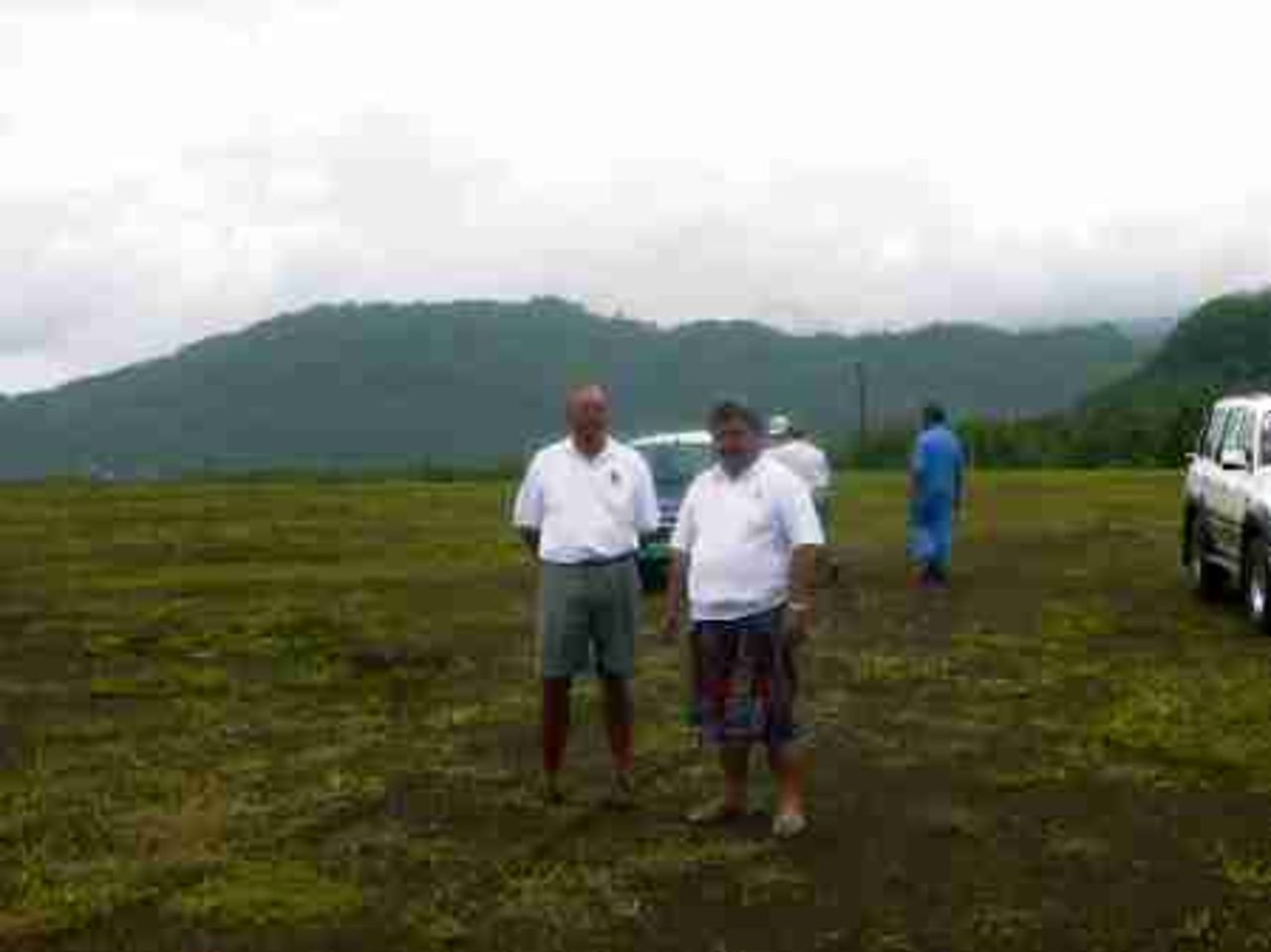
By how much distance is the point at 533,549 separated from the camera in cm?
879

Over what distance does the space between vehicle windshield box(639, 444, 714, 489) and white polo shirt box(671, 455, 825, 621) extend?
1197 centimetres

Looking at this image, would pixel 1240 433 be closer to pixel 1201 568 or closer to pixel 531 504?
pixel 1201 568

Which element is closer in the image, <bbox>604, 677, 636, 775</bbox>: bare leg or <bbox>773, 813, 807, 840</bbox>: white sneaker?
<bbox>773, 813, 807, 840</bbox>: white sneaker

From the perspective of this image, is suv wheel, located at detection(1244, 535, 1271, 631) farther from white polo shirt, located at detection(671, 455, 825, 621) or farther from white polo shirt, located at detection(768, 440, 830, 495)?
white polo shirt, located at detection(671, 455, 825, 621)

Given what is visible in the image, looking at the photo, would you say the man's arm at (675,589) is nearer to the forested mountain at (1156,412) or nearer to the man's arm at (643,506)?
the man's arm at (643,506)

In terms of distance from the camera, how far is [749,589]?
7.84m

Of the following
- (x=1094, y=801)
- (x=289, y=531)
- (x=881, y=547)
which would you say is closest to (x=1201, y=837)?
(x=1094, y=801)

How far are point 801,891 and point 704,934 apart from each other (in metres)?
0.63

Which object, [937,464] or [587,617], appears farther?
[937,464]

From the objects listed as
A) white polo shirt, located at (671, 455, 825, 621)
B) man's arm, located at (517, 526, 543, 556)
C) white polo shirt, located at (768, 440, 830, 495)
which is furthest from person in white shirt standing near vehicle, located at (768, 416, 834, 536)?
white polo shirt, located at (671, 455, 825, 621)

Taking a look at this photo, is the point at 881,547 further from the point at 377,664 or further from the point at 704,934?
the point at 704,934

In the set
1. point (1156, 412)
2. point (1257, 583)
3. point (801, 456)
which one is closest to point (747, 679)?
point (1257, 583)

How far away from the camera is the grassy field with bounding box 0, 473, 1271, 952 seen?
6906 mm

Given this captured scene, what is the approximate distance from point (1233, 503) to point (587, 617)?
28.4ft
